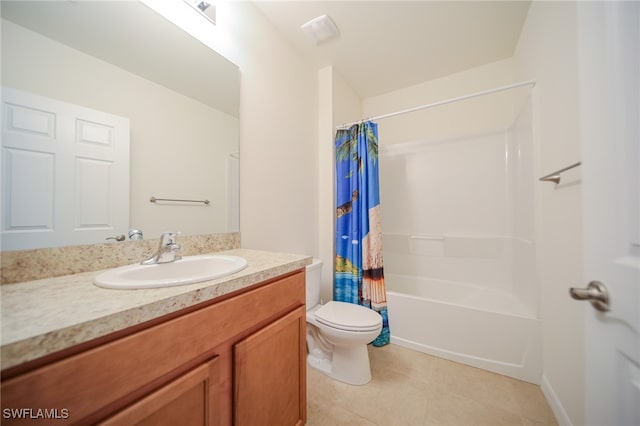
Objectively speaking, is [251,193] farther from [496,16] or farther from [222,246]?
[496,16]

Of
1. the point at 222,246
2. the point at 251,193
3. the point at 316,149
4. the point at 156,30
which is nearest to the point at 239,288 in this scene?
the point at 222,246

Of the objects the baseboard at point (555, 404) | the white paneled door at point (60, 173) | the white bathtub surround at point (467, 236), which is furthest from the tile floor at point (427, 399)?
the white paneled door at point (60, 173)

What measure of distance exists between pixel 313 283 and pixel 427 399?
36.1 inches

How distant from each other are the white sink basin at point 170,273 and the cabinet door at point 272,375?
259mm

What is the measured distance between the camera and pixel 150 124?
96 centimetres

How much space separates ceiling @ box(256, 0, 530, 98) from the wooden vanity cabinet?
1.80 metres

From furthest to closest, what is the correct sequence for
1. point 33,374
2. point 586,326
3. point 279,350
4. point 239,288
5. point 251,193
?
point 251,193, point 279,350, point 239,288, point 586,326, point 33,374

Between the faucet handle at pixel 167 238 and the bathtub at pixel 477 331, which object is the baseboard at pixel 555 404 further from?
the faucet handle at pixel 167 238

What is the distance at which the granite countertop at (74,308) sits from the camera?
0.36 m

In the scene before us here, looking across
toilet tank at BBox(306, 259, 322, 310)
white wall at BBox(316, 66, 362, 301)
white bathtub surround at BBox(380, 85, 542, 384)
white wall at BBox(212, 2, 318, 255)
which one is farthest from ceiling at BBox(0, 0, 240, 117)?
white bathtub surround at BBox(380, 85, 542, 384)

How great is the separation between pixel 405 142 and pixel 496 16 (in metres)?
1.14

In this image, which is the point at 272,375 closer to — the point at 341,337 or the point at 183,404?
the point at 183,404

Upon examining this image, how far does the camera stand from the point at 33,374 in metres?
0.36

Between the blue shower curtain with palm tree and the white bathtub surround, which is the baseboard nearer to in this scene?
the white bathtub surround
